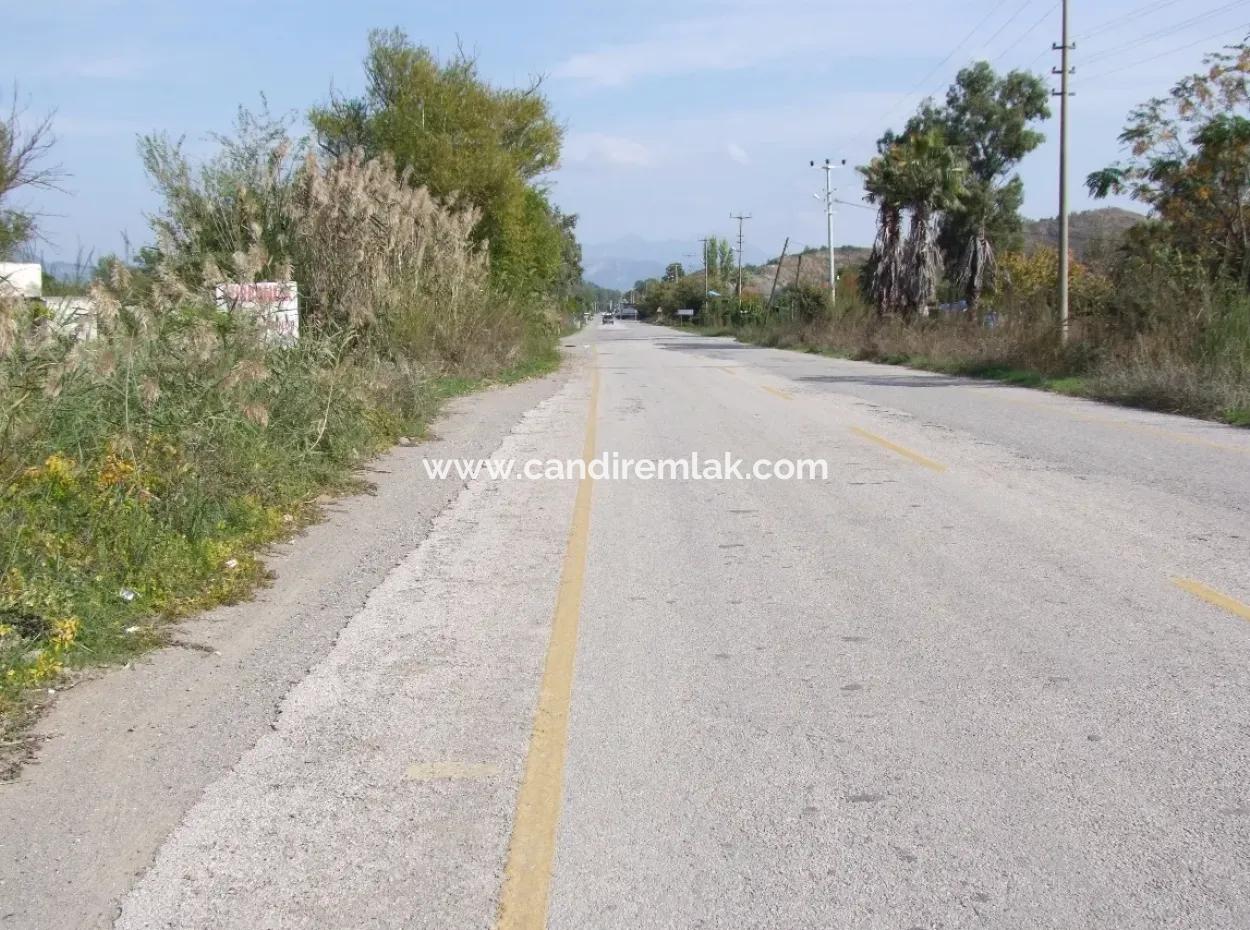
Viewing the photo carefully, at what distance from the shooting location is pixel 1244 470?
11.8 meters

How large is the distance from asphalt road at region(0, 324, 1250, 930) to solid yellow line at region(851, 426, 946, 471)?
2.55m

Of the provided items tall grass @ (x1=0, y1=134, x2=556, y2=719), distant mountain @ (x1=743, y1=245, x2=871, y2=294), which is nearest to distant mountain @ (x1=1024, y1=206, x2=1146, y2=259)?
distant mountain @ (x1=743, y1=245, x2=871, y2=294)

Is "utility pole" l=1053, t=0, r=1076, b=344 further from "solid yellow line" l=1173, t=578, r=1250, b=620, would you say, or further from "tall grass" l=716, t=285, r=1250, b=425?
"solid yellow line" l=1173, t=578, r=1250, b=620

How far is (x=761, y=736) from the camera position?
507 cm

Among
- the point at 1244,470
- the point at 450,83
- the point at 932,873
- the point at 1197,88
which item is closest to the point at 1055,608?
the point at 932,873

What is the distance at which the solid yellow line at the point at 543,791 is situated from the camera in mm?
3771

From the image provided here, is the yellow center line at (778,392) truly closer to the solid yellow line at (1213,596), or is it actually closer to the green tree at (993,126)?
the solid yellow line at (1213,596)

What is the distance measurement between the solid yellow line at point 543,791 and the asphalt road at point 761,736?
2 centimetres

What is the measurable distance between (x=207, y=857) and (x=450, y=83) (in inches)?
1167

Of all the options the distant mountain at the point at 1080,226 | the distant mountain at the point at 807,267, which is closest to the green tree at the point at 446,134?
the distant mountain at the point at 1080,226

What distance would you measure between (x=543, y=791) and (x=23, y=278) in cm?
921

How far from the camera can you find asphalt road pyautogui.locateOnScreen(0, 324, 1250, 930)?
3822 mm

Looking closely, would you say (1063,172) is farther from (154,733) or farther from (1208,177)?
(154,733)

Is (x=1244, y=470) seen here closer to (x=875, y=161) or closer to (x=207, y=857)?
(x=207, y=857)
